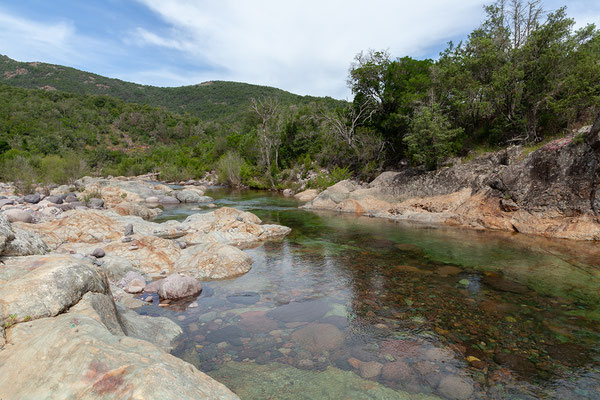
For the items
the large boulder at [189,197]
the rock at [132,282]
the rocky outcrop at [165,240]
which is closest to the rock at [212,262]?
the rocky outcrop at [165,240]

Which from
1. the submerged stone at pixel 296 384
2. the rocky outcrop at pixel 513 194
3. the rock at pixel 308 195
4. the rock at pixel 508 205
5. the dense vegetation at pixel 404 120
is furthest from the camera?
the rock at pixel 308 195

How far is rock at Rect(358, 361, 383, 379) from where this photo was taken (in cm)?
446

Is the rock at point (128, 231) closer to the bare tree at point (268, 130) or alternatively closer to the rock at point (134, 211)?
the rock at point (134, 211)

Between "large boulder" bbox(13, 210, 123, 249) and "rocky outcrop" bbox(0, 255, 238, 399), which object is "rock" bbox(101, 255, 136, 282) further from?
"rocky outcrop" bbox(0, 255, 238, 399)

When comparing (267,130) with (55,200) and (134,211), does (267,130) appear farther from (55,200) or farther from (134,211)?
(55,200)

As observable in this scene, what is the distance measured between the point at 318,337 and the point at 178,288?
3.75 meters

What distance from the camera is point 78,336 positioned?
289 centimetres

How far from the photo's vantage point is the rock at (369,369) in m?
4.46

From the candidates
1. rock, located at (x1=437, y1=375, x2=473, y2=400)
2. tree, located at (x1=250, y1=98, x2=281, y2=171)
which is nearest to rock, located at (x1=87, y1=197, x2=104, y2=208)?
rock, located at (x1=437, y1=375, x2=473, y2=400)

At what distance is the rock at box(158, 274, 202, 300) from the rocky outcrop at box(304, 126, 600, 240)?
13.8 m

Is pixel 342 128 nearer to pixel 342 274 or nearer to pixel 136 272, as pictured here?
pixel 342 274

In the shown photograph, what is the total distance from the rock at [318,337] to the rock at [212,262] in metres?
3.73

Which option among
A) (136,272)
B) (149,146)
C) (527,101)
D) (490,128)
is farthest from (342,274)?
(149,146)

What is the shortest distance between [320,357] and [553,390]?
324 centimetres
